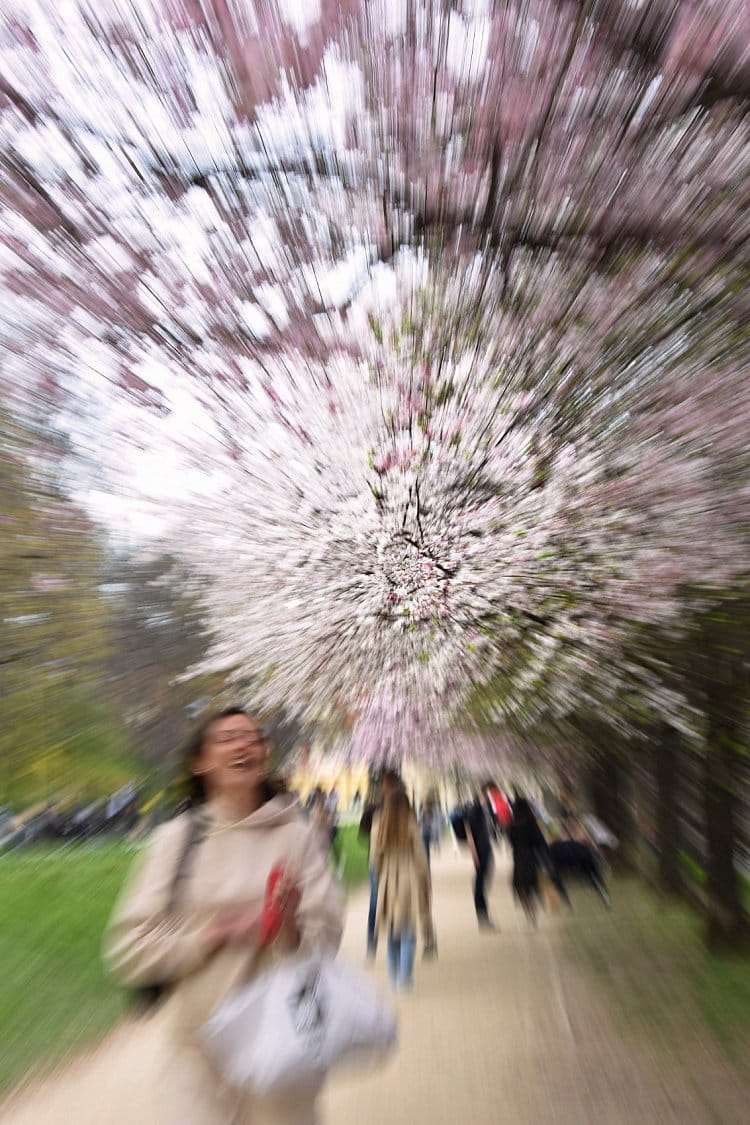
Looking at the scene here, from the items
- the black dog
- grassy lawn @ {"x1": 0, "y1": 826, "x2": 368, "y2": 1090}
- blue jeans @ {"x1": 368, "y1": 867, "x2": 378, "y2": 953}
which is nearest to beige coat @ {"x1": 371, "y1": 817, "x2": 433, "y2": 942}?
blue jeans @ {"x1": 368, "y1": 867, "x2": 378, "y2": 953}

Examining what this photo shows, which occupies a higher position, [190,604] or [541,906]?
[190,604]

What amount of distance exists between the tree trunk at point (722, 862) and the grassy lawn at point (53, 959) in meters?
5.07

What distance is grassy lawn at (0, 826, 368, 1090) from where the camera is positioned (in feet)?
22.4

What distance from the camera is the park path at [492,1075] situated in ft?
15.3

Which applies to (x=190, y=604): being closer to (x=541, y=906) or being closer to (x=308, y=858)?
(x=541, y=906)

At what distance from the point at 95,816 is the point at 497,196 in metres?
25.1

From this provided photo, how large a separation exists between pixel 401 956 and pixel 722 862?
2.97 metres

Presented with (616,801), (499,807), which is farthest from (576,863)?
(616,801)

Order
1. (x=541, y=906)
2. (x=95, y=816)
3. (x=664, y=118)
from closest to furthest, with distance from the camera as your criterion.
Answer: (x=664, y=118) < (x=541, y=906) < (x=95, y=816)

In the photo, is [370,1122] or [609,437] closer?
[370,1122]

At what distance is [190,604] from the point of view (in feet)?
48.2

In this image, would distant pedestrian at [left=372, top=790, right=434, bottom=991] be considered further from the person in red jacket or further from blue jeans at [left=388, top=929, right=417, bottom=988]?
the person in red jacket

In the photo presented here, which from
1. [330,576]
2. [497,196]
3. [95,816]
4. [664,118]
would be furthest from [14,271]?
[95,816]

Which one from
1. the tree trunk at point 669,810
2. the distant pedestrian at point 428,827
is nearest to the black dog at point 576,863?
the tree trunk at point 669,810
